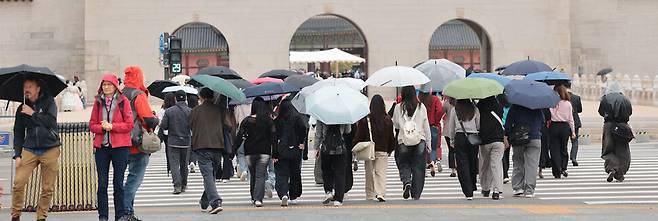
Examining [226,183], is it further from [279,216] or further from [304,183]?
[279,216]

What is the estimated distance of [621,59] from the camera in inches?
1893

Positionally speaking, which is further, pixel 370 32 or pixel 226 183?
pixel 370 32

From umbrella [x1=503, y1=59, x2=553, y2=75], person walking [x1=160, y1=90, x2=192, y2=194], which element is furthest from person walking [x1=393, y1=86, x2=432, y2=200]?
umbrella [x1=503, y1=59, x2=553, y2=75]

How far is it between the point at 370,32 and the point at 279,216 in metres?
30.0

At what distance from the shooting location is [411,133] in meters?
17.1

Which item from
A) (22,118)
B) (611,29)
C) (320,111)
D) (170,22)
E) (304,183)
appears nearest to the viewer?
(22,118)

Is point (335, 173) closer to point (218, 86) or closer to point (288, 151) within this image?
point (288, 151)

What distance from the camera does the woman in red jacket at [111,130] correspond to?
13.3 m

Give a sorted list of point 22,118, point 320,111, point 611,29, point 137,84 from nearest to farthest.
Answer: point 22,118 → point 137,84 → point 320,111 → point 611,29

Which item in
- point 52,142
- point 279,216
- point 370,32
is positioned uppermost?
point 370,32

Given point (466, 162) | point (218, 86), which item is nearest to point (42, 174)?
point (218, 86)

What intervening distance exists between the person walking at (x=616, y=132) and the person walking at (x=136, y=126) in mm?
8440

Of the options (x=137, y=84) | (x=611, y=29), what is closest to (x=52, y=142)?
(x=137, y=84)

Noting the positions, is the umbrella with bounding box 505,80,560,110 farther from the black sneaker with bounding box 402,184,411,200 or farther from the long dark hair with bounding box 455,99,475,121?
the black sneaker with bounding box 402,184,411,200
